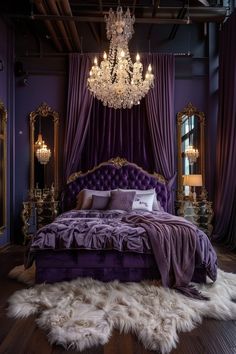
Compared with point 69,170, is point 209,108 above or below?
above

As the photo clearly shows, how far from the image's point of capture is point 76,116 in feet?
18.7

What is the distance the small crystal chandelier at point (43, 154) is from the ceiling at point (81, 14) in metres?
1.94

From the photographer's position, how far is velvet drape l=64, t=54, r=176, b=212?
5.65 meters

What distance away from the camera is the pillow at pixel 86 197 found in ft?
17.2

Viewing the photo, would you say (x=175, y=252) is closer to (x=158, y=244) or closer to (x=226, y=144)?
(x=158, y=244)

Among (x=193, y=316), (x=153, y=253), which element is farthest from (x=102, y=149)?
(x=193, y=316)

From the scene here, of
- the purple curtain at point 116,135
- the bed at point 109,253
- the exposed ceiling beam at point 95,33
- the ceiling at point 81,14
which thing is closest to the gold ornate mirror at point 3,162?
the purple curtain at point 116,135

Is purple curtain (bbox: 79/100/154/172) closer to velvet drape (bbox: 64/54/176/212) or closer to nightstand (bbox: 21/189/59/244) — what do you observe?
velvet drape (bbox: 64/54/176/212)

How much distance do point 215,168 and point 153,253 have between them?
10.4 ft

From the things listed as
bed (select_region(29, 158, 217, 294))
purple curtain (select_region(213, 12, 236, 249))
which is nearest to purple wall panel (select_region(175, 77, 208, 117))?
purple curtain (select_region(213, 12, 236, 249))

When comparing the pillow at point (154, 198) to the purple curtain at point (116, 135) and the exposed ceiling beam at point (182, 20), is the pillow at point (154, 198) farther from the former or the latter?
the exposed ceiling beam at point (182, 20)

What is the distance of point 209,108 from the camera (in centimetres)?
593

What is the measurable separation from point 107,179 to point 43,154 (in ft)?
4.29

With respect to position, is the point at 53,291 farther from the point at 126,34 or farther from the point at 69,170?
the point at 126,34
